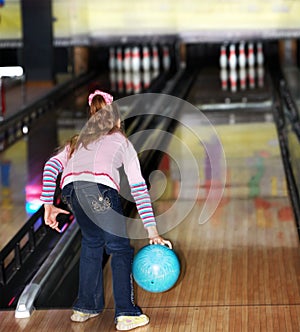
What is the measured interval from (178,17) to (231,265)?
28.9 ft

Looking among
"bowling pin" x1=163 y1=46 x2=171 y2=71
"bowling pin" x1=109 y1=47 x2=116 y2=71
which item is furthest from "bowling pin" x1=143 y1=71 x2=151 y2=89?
"bowling pin" x1=109 y1=47 x2=116 y2=71

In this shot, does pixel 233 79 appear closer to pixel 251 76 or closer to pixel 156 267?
pixel 251 76

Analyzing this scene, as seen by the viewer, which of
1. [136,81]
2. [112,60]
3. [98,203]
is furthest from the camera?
[112,60]

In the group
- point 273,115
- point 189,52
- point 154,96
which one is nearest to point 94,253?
point 273,115

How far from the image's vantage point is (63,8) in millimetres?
12086

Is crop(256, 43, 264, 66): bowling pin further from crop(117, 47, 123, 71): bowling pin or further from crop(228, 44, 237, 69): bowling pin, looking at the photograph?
crop(117, 47, 123, 71): bowling pin

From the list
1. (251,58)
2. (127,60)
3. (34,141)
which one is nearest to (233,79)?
(251,58)

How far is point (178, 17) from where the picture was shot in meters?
13.1

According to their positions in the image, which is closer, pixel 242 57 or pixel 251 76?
pixel 251 76

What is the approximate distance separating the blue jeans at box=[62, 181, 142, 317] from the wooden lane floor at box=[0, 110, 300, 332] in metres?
0.11

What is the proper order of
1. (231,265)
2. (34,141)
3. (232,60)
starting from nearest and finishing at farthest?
(231,265), (34,141), (232,60)

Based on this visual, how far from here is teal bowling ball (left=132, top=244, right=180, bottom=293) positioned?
12.0ft

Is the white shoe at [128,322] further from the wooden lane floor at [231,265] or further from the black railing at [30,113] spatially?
the black railing at [30,113]

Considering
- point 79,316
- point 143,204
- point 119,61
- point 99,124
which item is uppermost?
point 99,124
